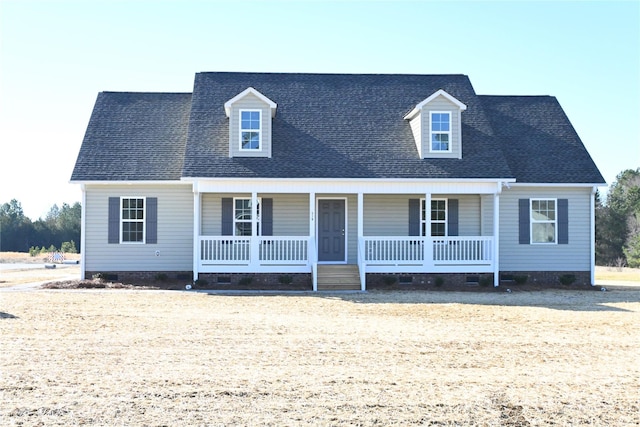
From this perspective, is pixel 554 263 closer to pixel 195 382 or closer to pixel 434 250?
pixel 434 250

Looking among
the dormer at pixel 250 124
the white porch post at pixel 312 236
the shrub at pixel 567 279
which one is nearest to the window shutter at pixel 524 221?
the shrub at pixel 567 279

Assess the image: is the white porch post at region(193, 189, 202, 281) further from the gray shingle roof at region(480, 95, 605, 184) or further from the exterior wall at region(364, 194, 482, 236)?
the gray shingle roof at region(480, 95, 605, 184)

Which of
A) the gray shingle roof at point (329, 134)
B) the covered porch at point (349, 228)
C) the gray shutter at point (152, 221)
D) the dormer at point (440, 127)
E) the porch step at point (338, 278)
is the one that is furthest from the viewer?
the dormer at point (440, 127)

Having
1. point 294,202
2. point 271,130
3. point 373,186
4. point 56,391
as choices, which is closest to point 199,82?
point 271,130

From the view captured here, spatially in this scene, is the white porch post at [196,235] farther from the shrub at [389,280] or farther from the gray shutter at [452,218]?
the gray shutter at [452,218]

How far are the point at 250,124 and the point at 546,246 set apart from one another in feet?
35.6

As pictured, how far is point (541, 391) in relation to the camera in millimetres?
7930

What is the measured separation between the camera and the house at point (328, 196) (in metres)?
20.8

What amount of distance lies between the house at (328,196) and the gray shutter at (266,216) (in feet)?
0.12

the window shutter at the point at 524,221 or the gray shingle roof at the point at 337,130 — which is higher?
the gray shingle roof at the point at 337,130

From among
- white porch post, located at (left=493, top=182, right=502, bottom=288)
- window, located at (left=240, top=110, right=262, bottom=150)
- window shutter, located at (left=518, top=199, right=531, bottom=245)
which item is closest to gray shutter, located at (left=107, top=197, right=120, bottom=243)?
window, located at (left=240, top=110, right=262, bottom=150)

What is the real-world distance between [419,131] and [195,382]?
15.6 m

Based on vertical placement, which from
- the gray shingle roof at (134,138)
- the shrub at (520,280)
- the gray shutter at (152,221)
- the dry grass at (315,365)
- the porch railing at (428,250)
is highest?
the gray shingle roof at (134,138)

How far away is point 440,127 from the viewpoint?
72.4 feet
